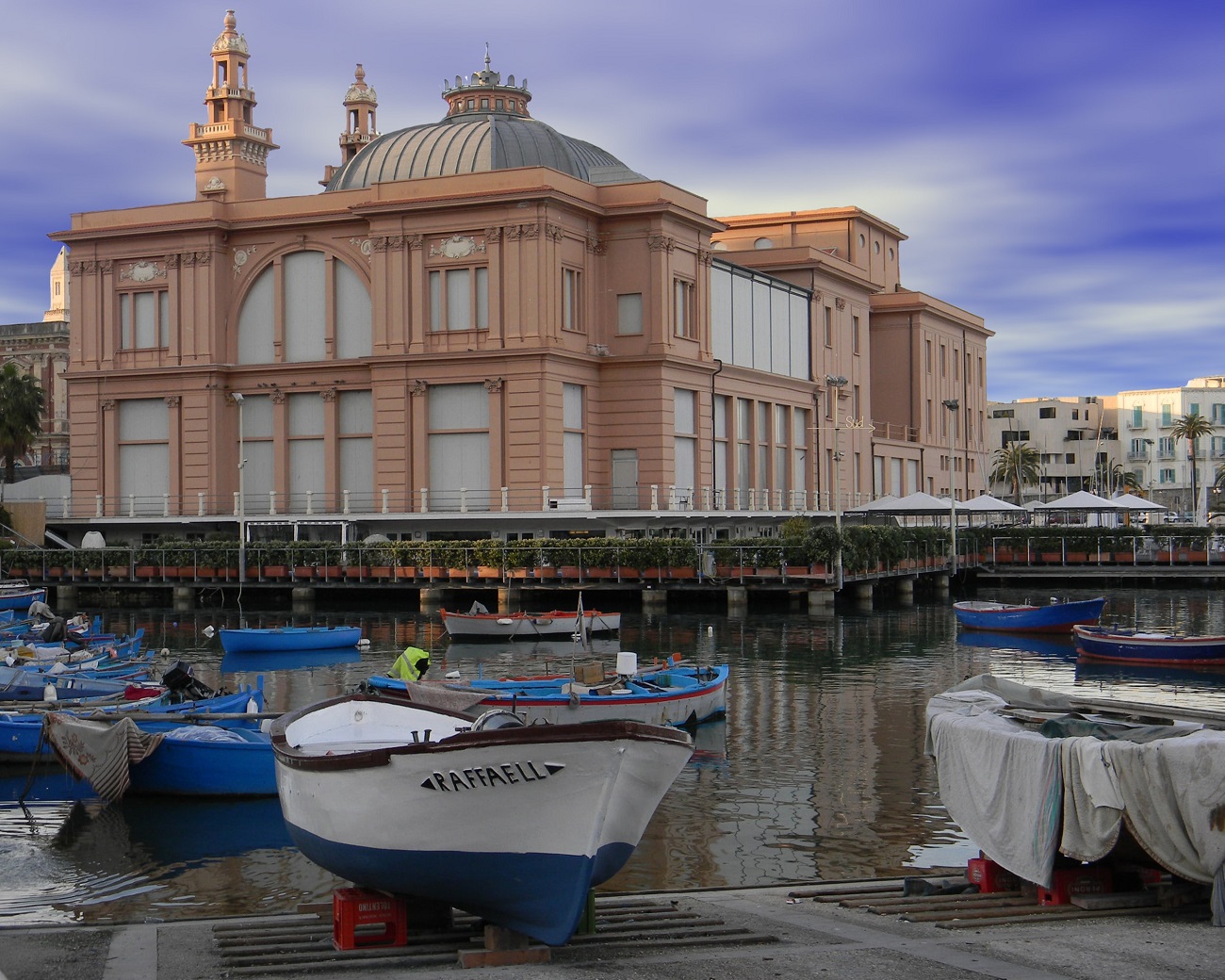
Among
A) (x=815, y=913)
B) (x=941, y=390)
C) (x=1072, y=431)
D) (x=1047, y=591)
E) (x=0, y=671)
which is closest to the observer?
(x=815, y=913)

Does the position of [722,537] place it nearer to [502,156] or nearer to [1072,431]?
[502,156]

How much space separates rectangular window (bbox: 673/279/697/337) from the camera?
3024 inches

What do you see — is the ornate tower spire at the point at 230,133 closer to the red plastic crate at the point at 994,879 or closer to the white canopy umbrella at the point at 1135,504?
the white canopy umbrella at the point at 1135,504

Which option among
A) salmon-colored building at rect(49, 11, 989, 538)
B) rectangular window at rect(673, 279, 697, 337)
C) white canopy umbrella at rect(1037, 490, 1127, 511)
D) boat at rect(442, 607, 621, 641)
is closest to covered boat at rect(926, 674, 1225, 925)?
boat at rect(442, 607, 621, 641)

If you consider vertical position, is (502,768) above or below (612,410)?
below

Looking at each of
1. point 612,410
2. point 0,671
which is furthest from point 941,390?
point 0,671

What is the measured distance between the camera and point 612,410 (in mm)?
75688

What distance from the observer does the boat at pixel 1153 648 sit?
4509 cm

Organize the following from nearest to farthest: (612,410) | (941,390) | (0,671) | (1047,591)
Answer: (0,671) → (612,410) → (1047,591) → (941,390)

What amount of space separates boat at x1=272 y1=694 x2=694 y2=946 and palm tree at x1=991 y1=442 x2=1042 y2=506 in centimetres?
14014

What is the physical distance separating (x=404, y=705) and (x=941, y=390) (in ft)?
337

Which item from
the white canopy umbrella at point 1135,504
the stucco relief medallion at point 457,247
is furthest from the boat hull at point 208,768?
the white canopy umbrella at point 1135,504

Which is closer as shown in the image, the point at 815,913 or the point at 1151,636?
the point at 815,913

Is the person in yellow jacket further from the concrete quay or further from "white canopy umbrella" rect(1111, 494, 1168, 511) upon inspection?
"white canopy umbrella" rect(1111, 494, 1168, 511)
